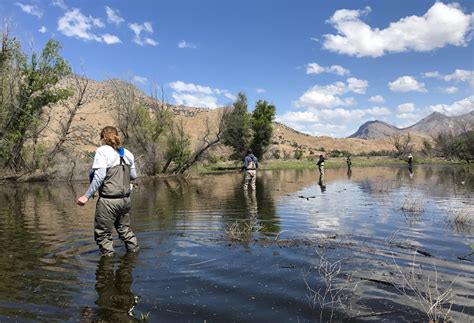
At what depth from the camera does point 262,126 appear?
66688 millimetres

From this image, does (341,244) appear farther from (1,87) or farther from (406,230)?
(1,87)

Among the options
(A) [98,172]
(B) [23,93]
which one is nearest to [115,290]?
(A) [98,172]

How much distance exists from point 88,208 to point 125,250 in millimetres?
9113

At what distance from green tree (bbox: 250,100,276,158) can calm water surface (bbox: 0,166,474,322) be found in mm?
53577

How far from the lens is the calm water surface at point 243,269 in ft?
17.6

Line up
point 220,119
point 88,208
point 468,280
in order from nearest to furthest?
point 468,280 → point 88,208 → point 220,119

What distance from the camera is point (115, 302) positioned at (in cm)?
561

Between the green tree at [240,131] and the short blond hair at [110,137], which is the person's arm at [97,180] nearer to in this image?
the short blond hair at [110,137]

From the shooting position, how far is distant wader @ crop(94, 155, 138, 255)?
7973mm

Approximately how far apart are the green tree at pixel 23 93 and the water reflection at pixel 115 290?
104ft

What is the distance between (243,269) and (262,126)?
60066mm

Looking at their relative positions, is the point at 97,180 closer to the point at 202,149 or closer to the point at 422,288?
the point at 422,288

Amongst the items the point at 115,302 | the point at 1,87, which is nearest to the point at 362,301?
the point at 115,302

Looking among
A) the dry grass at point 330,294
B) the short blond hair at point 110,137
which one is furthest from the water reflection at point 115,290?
the dry grass at point 330,294
